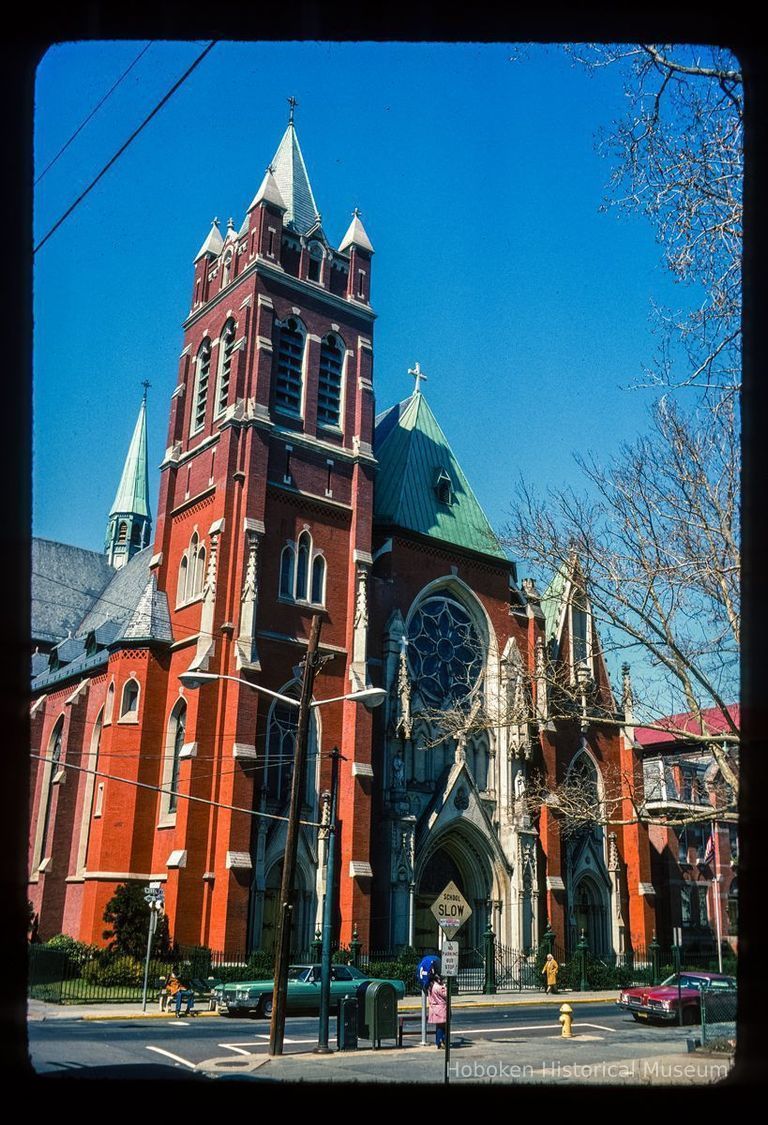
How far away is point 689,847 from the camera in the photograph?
165 feet

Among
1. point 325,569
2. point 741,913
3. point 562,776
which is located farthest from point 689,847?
point 741,913

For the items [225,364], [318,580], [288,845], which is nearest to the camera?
[288,845]

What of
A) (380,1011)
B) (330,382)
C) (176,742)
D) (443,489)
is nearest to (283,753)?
(176,742)

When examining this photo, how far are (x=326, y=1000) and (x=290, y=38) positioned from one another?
16409mm

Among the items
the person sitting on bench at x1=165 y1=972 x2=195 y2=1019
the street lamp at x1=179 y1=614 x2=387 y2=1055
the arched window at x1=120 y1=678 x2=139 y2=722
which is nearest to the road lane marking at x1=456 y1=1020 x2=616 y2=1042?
the street lamp at x1=179 y1=614 x2=387 y2=1055

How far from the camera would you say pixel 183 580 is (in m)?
35.9

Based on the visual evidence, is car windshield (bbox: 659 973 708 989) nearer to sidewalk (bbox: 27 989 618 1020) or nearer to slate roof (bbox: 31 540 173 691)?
sidewalk (bbox: 27 989 618 1020)

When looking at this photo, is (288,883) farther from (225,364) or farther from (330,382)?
(225,364)

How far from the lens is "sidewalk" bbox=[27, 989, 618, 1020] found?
22891 millimetres

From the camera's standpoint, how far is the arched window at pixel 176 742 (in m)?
32.1

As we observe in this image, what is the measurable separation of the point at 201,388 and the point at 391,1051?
89.4ft

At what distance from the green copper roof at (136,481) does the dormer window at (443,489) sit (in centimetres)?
3133

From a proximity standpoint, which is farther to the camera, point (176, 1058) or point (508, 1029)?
point (508, 1029)

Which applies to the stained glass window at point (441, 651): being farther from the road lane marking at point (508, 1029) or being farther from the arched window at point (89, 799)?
the road lane marking at point (508, 1029)
